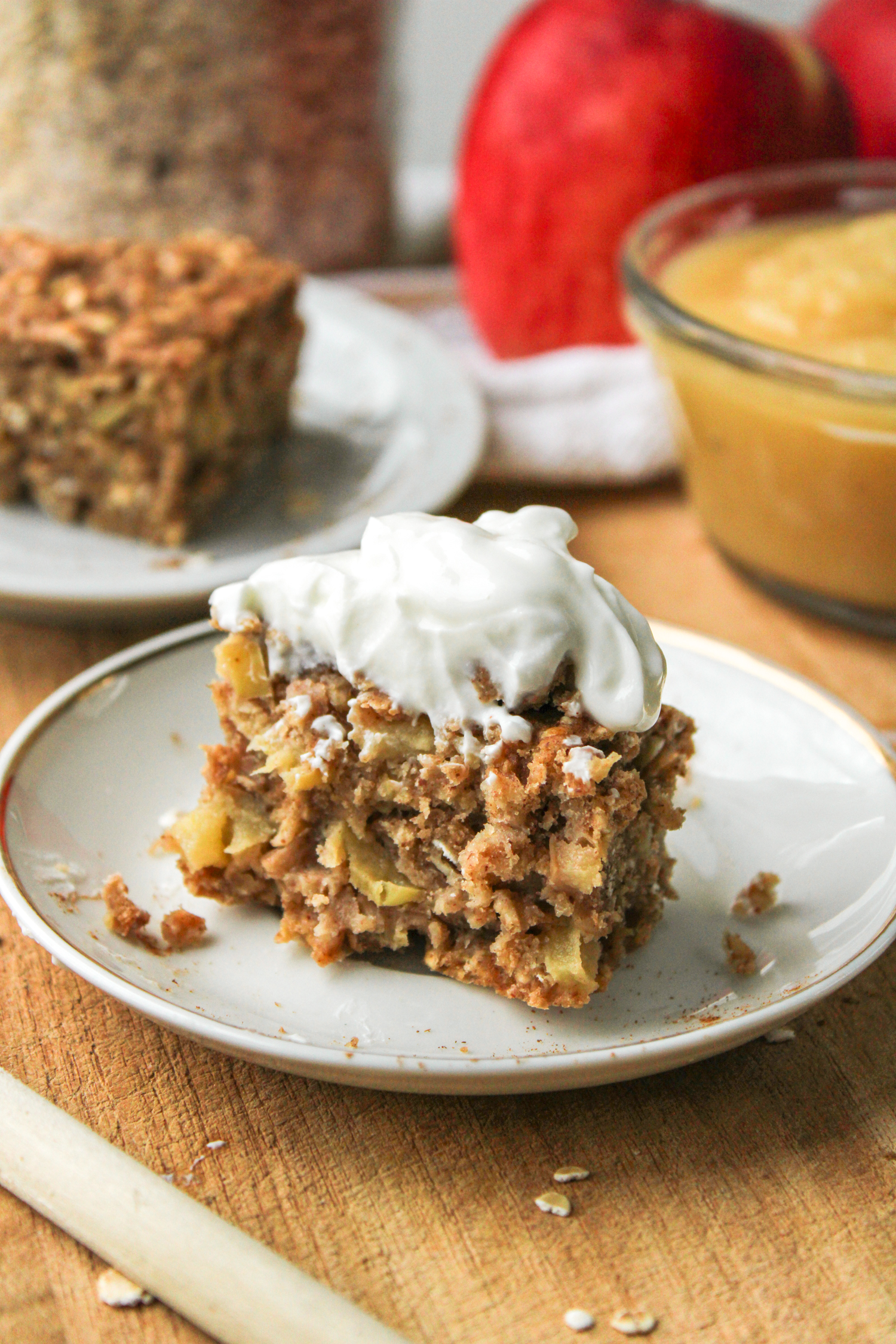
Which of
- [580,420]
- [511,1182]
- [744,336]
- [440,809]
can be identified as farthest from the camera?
[580,420]

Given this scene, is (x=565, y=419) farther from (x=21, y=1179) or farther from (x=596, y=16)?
(x=21, y=1179)

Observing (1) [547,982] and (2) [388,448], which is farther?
(2) [388,448]

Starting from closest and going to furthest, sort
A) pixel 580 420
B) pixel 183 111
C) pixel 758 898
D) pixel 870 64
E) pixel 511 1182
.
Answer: pixel 511 1182, pixel 758 898, pixel 580 420, pixel 183 111, pixel 870 64

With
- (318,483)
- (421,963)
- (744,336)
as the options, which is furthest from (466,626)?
(318,483)

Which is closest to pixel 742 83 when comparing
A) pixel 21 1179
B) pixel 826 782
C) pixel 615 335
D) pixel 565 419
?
pixel 615 335

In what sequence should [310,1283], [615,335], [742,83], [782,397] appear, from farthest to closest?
[615,335] → [742,83] → [782,397] → [310,1283]

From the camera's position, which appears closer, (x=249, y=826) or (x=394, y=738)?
(x=394, y=738)

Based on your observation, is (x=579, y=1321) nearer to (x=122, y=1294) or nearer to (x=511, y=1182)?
(x=511, y=1182)
